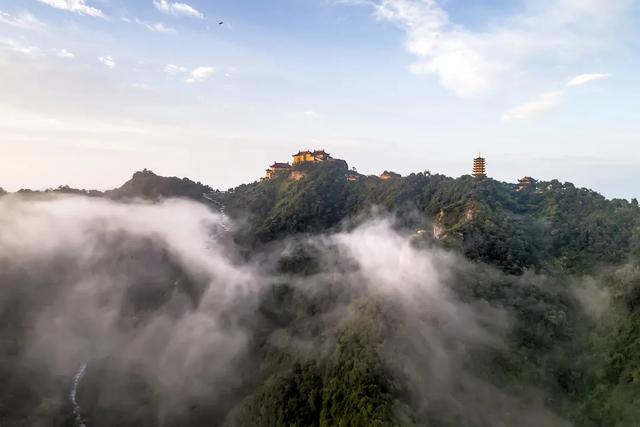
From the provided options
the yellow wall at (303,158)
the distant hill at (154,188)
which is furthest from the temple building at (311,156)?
the distant hill at (154,188)

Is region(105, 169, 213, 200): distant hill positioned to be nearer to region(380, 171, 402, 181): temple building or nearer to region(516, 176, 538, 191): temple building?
region(380, 171, 402, 181): temple building

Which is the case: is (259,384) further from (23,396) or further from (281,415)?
(23,396)

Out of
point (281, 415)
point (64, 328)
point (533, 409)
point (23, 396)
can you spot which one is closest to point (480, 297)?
point (533, 409)

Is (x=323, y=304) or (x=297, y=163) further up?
(x=297, y=163)

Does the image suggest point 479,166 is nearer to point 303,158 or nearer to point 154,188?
point 303,158

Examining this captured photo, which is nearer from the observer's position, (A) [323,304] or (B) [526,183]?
(A) [323,304]

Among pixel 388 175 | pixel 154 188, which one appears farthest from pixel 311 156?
pixel 154 188

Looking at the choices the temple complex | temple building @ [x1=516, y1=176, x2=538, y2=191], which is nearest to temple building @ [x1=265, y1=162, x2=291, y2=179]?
the temple complex
